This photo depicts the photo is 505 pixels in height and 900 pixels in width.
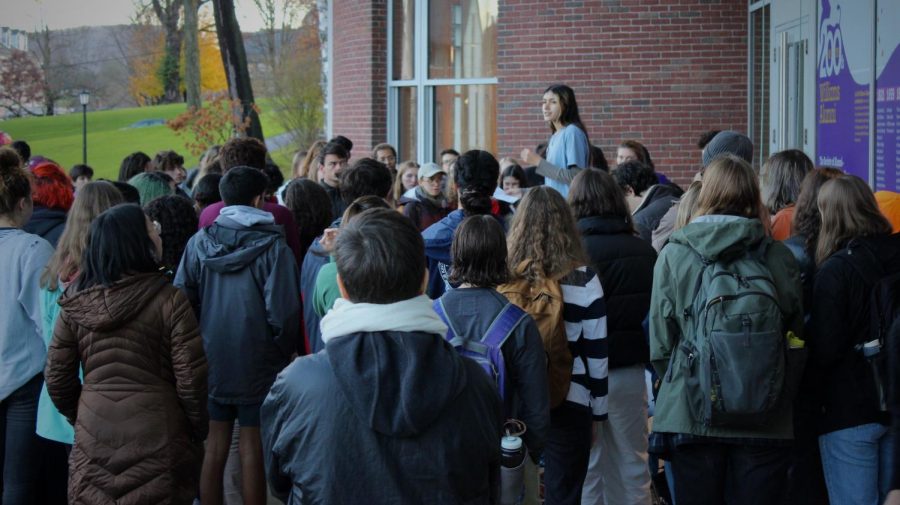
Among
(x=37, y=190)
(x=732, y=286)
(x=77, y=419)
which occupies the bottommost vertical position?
(x=77, y=419)

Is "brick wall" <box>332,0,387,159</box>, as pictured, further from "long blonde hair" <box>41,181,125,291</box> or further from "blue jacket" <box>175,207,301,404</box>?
"long blonde hair" <box>41,181,125,291</box>

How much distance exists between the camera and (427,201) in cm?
705

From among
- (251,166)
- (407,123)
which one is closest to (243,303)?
(251,166)

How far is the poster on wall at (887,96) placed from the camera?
733 cm

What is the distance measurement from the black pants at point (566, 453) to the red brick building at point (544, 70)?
25.8ft

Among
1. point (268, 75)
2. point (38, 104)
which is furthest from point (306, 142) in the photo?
point (38, 104)

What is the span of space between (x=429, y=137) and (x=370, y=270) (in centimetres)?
1159

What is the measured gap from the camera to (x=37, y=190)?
5.93 m

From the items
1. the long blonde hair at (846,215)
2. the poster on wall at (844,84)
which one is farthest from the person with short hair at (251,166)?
the poster on wall at (844,84)

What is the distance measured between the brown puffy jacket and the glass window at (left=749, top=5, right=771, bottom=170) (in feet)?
28.3

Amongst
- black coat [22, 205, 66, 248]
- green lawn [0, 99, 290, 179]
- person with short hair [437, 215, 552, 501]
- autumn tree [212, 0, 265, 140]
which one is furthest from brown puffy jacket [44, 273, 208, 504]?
green lawn [0, 99, 290, 179]

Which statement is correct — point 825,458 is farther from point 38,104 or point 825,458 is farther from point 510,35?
point 38,104

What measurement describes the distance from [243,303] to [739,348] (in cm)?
256

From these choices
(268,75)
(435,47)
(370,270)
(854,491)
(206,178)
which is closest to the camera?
(370,270)
